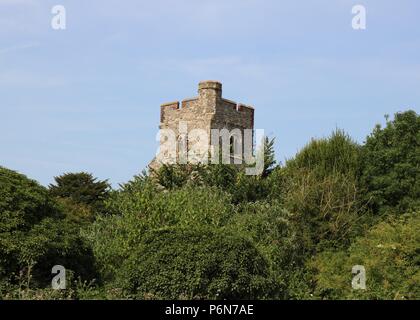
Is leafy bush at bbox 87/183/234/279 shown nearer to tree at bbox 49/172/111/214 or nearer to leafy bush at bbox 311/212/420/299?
leafy bush at bbox 311/212/420/299

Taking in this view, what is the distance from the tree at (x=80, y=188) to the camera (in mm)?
42812

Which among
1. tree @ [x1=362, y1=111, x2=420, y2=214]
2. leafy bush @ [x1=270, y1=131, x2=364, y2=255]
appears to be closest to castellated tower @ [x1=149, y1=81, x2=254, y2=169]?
leafy bush @ [x1=270, y1=131, x2=364, y2=255]

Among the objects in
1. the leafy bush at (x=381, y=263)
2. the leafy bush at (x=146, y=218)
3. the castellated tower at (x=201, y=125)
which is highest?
the castellated tower at (x=201, y=125)

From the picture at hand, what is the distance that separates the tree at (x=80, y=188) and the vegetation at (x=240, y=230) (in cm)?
226

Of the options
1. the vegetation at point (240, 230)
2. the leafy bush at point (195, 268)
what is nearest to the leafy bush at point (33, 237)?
the vegetation at point (240, 230)

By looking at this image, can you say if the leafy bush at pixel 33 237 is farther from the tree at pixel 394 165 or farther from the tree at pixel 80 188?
the tree at pixel 80 188

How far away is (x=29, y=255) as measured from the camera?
54.6 ft

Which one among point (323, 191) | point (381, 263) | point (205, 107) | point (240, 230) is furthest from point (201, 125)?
point (381, 263)

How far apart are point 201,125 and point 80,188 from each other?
10386 millimetres

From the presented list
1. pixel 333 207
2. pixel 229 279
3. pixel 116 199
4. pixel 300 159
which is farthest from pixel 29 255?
pixel 300 159

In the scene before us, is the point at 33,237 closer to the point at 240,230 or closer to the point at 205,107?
the point at 240,230
